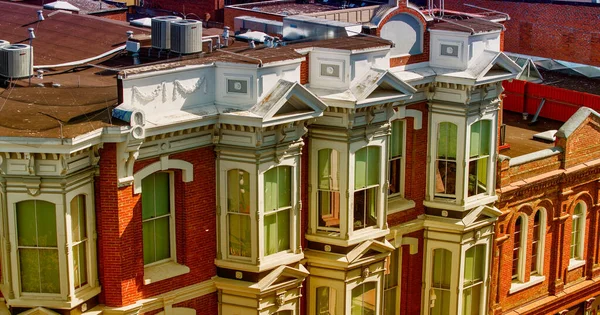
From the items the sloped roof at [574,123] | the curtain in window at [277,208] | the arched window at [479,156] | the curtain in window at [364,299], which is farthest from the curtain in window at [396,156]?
the sloped roof at [574,123]

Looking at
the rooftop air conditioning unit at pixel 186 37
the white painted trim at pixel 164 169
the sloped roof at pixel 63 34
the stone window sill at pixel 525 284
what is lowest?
the stone window sill at pixel 525 284

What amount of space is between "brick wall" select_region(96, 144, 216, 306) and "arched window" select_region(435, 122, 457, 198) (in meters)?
→ 8.38

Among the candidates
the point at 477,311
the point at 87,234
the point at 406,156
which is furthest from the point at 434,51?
the point at 87,234

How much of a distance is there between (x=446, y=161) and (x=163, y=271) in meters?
10.1

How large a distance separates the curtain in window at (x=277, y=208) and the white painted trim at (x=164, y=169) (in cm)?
189

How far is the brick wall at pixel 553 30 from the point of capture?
64.6 metres

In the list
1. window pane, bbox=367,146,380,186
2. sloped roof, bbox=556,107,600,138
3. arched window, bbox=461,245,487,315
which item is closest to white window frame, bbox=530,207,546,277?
sloped roof, bbox=556,107,600,138

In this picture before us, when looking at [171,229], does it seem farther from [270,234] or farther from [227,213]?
[270,234]

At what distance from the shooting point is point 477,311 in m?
36.1

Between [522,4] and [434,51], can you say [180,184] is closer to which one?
[434,51]

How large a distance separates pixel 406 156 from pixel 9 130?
42.9ft

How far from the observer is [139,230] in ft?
88.1

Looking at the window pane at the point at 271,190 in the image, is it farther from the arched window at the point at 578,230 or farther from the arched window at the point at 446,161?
the arched window at the point at 578,230

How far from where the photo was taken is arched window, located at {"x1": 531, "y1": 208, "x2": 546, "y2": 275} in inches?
1534
